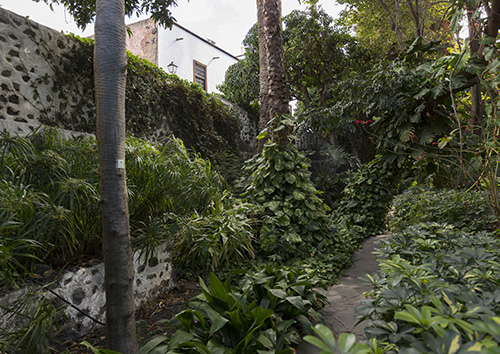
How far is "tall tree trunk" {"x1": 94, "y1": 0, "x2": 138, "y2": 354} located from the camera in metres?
1.84

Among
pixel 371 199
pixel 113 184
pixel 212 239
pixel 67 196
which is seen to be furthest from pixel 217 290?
pixel 371 199

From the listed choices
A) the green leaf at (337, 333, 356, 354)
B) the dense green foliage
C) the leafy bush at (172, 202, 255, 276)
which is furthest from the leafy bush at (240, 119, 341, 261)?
the green leaf at (337, 333, 356, 354)

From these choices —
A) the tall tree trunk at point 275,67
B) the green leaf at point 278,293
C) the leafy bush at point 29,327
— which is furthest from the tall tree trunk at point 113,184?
the tall tree trunk at point 275,67

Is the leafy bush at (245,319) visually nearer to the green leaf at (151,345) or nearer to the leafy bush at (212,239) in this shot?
the green leaf at (151,345)

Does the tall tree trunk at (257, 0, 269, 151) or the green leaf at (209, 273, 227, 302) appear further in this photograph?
the tall tree trunk at (257, 0, 269, 151)

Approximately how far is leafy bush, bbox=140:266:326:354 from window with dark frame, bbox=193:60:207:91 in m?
11.3

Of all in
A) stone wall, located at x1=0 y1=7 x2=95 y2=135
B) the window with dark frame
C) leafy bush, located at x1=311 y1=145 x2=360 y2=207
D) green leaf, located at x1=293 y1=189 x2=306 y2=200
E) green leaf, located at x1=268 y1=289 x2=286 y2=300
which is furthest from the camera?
the window with dark frame

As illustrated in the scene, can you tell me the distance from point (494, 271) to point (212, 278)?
60.2 inches

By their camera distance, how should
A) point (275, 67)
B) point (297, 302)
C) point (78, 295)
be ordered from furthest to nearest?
point (275, 67)
point (78, 295)
point (297, 302)

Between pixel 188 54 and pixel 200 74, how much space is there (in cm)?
105

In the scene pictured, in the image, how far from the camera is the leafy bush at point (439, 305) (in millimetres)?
824

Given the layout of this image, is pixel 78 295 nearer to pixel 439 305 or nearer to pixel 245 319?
pixel 245 319

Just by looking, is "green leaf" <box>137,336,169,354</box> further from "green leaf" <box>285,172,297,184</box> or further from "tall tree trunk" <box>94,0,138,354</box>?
"green leaf" <box>285,172,297,184</box>

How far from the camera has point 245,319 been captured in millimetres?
1846
